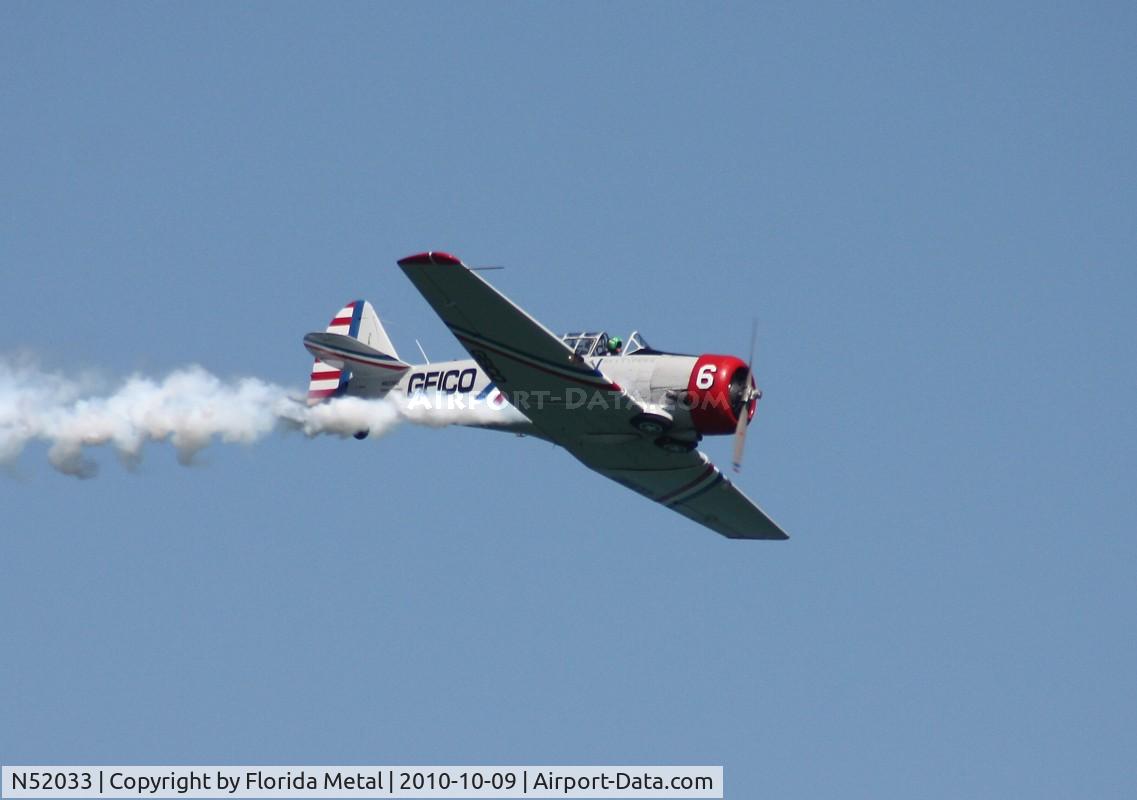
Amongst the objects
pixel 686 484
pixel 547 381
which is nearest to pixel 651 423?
pixel 547 381

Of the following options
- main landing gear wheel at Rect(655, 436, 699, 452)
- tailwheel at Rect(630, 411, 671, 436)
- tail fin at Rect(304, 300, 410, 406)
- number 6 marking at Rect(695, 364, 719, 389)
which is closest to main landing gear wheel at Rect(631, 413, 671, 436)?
tailwheel at Rect(630, 411, 671, 436)

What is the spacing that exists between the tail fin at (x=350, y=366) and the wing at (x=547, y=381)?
3108 mm

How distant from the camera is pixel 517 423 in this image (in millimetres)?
23609

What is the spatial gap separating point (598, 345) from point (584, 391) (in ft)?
3.07

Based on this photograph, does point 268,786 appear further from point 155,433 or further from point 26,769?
point 155,433

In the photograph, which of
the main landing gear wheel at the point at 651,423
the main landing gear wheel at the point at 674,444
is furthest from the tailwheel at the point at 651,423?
the main landing gear wheel at the point at 674,444

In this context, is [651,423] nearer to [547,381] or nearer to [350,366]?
[547,381]

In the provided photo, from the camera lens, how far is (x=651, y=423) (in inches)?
889

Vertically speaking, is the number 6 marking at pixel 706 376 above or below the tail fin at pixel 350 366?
below

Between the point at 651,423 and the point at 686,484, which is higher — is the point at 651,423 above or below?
below

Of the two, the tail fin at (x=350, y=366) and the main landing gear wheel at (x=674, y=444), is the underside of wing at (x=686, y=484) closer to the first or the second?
the main landing gear wheel at (x=674, y=444)

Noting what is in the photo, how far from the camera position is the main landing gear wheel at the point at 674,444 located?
23.0 metres

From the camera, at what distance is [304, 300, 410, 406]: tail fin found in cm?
2556

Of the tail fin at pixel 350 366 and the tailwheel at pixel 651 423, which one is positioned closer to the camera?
the tailwheel at pixel 651 423
